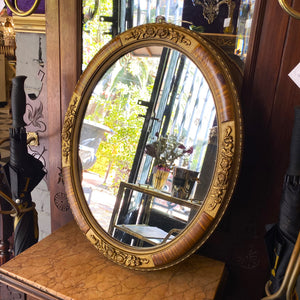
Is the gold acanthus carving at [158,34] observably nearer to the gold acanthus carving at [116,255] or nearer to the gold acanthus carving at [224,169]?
the gold acanthus carving at [224,169]

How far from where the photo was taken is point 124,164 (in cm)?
97

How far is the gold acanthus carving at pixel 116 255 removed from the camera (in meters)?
0.88

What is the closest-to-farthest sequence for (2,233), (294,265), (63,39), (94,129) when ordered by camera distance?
1. (294,265)
2. (94,129)
3. (63,39)
4. (2,233)

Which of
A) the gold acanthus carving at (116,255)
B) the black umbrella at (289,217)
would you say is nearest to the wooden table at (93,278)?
the gold acanthus carving at (116,255)

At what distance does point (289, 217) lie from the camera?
693 mm

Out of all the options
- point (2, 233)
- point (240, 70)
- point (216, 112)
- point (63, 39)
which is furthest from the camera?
point (2, 233)

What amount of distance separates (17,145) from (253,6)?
887mm

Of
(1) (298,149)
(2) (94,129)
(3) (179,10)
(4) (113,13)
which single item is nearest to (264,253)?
(1) (298,149)

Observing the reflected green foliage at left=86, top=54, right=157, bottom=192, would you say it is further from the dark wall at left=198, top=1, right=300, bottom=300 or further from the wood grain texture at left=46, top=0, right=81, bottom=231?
the dark wall at left=198, top=1, right=300, bottom=300

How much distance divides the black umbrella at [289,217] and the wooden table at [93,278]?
0.22 meters

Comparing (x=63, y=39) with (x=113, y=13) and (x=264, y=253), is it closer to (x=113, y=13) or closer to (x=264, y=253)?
(x=113, y=13)

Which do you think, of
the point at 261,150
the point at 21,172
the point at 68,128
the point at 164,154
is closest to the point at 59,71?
the point at 68,128

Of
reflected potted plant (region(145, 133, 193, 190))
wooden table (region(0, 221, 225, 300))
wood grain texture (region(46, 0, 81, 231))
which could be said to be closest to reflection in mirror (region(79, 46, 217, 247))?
→ reflected potted plant (region(145, 133, 193, 190))

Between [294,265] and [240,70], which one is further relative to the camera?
[240,70]
